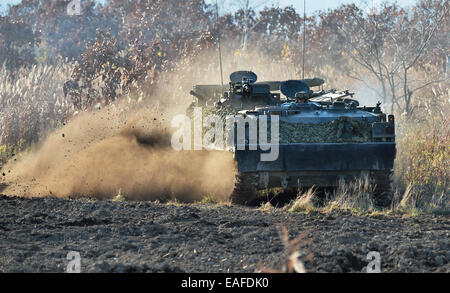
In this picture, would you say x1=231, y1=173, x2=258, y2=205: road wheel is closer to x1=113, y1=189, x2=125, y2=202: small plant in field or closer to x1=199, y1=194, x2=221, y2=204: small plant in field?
x1=199, y1=194, x2=221, y2=204: small plant in field

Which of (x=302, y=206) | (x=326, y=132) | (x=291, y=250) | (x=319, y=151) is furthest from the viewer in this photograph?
(x=326, y=132)

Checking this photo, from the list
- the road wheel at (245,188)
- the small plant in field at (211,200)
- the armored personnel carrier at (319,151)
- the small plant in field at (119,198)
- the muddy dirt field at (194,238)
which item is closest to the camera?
the muddy dirt field at (194,238)

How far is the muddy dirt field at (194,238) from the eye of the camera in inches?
266

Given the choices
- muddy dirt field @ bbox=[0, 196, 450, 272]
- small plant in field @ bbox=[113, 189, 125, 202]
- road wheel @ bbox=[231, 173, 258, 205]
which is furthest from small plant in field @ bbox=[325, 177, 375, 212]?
small plant in field @ bbox=[113, 189, 125, 202]

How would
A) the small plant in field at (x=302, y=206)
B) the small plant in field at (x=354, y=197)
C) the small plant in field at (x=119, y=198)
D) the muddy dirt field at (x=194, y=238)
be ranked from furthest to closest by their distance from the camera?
the small plant in field at (x=119, y=198) < the small plant in field at (x=354, y=197) < the small plant in field at (x=302, y=206) < the muddy dirt field at (x=194, y=238)

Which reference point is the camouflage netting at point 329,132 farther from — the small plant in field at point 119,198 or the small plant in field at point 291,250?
the small plant in field at point 291,250

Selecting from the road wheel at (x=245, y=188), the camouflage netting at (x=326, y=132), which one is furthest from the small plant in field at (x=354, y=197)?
the road wheel at (x=245, y=188)

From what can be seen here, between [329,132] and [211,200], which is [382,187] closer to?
[329,132]

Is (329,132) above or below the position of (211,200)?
above

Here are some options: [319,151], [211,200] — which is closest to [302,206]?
[319,151]

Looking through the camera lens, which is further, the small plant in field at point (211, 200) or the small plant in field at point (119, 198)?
the small plant in field at point (211, 200)

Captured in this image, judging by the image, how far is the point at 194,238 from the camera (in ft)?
26.6

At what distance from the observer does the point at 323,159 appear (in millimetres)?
11125

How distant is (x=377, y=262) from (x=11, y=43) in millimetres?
26879
